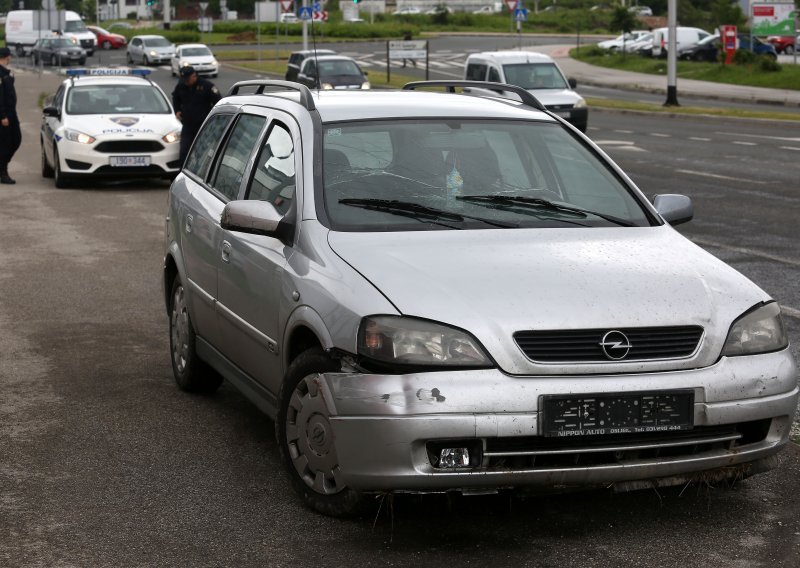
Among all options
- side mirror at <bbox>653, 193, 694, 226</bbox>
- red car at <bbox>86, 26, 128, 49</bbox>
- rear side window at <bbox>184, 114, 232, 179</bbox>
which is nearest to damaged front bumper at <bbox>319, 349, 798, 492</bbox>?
side mirror at <bbox>653, 193, 694, 226</bbox>

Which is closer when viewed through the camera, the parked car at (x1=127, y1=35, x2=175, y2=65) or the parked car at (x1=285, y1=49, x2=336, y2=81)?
the parked car at (x1=285, y1=49, x2=336, y2=81)

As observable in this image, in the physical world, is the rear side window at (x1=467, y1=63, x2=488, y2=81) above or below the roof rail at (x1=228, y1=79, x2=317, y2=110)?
below

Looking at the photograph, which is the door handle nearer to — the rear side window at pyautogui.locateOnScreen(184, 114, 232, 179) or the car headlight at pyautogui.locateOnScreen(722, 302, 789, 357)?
the rear side window at pyautogui.locateOnScreen(184, 114, 232, 179)

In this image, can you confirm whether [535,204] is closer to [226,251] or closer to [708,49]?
[226,251]

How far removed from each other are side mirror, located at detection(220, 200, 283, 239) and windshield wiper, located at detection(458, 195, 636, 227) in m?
0.80

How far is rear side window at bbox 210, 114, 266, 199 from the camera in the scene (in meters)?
6.88

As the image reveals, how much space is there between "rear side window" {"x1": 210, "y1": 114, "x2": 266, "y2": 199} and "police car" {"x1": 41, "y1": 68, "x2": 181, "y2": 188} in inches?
506

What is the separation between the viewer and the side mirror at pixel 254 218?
586 cm

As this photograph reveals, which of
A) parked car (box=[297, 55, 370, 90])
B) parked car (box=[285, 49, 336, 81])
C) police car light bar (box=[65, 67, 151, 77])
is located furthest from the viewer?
parked car (box=[285, 49, 336, 81])

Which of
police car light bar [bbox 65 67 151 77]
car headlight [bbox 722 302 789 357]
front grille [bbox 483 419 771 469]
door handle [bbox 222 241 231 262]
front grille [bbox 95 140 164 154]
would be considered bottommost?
front grille [bbox 483 419 771 469]

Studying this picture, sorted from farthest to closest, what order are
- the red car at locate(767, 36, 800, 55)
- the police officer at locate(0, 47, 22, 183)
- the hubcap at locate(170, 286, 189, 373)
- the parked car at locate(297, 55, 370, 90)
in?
the red car at locate(767, 36, 800, 55) → the parked car at locate(297, 55, 370, 90) → the police officer at locate(0, 47, 22, 183) → the hubcap at locate(170, 286, 189, 373)

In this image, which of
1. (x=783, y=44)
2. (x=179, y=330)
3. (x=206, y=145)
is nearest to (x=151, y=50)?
(x=783, y=44)

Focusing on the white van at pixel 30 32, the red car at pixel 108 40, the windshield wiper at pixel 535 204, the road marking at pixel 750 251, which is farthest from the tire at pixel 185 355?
the red car at pixel 108 40

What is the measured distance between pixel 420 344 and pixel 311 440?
647mm
